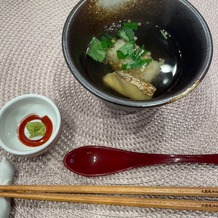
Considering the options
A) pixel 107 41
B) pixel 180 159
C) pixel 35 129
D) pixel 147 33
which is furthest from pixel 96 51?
pixel 180 159

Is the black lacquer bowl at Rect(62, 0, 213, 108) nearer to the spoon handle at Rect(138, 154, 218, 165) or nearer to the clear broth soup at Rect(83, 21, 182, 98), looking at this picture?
the clear broth soup at Rect(83, 21, 182, 98)

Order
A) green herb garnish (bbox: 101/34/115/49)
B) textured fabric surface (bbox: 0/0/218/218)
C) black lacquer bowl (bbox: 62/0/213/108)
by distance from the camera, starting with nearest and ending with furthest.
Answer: black lacquer bowl (bbox: 62/0/213/108), textured fabric surface (bbox: 0/0/218/218), green herb garnish (bbox: 101/34/115/49)

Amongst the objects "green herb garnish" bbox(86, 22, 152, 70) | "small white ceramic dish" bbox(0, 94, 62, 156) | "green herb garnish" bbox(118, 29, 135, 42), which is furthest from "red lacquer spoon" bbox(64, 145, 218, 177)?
"green herb garnish" bbox(118, 29, 135, 42)

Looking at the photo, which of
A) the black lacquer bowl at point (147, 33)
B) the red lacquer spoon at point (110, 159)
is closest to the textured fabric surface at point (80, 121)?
the red lacquer spoon at point (110, 159)

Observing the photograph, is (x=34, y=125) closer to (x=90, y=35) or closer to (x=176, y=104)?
(x=90, y=35)

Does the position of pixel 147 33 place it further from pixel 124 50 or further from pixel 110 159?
pixel 110 159

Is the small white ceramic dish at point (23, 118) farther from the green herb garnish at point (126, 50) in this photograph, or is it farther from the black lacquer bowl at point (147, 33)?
the green herb garnish at point (126, 50)
